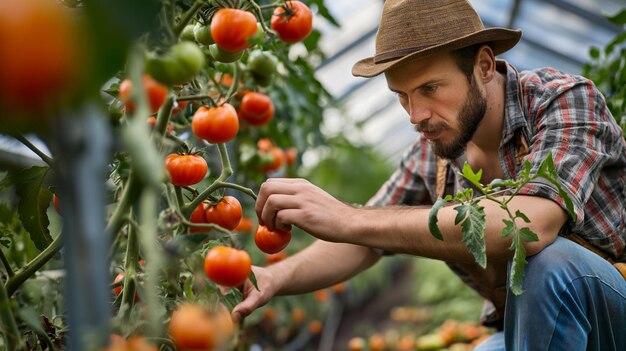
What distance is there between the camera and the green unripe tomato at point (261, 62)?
1.28 m

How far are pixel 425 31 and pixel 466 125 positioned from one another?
22cm

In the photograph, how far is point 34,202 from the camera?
1.08m

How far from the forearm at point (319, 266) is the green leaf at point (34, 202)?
1.68ft

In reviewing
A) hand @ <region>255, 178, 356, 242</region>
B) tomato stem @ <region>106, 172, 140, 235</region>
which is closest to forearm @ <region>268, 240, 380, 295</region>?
hand @ <region>255, 178, 356, 242</region>

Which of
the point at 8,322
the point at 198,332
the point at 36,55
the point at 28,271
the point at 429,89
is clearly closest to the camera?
the point at 36,55

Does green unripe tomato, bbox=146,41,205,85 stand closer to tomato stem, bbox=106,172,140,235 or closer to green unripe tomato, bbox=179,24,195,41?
tomato stem, bbox=106,172,140,235

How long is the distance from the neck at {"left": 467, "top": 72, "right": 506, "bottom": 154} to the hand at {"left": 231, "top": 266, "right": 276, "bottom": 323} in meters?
0.59

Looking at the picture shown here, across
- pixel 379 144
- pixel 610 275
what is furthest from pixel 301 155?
pixel 379 144

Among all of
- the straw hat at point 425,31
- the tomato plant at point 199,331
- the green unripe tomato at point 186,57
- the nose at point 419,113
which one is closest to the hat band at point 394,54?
the straw hat at point 425,31

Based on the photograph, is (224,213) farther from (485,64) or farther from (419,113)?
(485,64)

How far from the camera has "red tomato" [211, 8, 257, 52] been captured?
0.86 meters

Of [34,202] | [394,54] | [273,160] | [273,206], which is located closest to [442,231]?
[273,206]

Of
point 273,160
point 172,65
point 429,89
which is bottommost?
point 273,160

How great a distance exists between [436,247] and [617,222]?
18.7 inches
